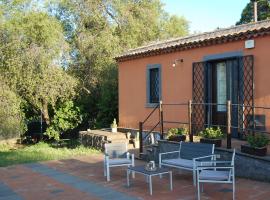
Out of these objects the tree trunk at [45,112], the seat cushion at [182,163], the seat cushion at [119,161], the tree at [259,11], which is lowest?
the seat cushion at [119,161]

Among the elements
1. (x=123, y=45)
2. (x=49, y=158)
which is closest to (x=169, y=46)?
(x=49, y=158)

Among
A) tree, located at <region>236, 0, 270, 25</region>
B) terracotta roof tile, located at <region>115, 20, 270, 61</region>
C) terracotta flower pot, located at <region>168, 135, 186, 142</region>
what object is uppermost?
tree, located at <region>236, 0, 270, 25</region>

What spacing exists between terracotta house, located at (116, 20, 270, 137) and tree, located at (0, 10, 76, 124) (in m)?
2.88

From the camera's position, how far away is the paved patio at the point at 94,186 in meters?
6.95

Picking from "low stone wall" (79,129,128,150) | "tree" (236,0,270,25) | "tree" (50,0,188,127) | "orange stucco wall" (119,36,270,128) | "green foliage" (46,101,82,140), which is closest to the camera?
"orange stucco wall" (119,36,270,128)

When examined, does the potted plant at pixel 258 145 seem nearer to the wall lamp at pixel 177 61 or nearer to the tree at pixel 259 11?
the wall lamp at pixel 177 61

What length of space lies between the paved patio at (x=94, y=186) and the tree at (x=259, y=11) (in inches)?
838

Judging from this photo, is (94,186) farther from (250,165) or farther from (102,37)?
(102,37)

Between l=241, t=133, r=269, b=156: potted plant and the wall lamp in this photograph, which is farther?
the wall lamp

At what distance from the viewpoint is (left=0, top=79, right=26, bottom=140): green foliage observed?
→ 49.4 ft

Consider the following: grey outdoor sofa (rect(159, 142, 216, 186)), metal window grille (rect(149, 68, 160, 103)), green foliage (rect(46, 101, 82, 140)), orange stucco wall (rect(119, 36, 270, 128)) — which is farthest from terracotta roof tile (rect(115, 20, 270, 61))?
green foliage (rect(46, 101, 82, 140))

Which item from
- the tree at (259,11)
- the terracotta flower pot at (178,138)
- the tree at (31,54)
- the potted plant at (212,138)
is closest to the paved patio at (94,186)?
the potted plant at (212,138)

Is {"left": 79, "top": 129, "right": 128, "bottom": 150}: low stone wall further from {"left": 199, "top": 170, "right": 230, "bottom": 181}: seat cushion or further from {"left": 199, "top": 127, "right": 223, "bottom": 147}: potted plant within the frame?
{"left": 199, "top": 170, "right": 230, "bottom": 181}: seat cushion

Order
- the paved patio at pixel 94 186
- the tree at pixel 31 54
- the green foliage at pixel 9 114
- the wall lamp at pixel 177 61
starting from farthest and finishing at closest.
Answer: the tree at pixel 31 54 → the green foliage at pixel 9 114 → the wall lamp at pixel 177 61 → the paved patio at pixel 94 186
